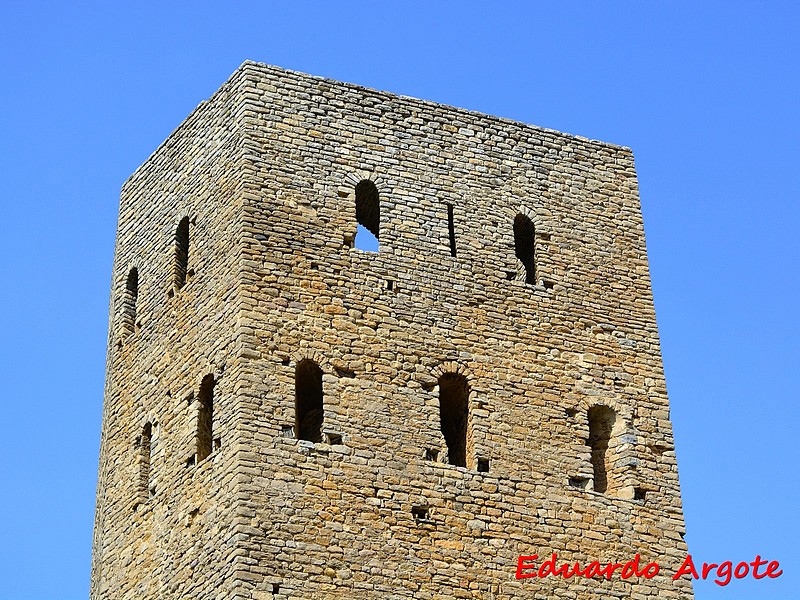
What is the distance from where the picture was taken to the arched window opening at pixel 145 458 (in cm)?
2367

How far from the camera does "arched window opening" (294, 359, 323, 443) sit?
22.5 metres

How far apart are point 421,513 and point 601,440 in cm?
315

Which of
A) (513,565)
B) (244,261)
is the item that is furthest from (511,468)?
(244,261)

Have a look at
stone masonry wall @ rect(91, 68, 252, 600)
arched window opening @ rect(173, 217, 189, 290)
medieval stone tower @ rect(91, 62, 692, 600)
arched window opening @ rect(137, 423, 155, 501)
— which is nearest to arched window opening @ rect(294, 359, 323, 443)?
medieval stone tower @ rect(91, 62, 692, 600)

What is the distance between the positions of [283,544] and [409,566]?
60.9 inches

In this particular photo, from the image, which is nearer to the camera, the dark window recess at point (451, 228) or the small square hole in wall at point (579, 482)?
the small square hole in wall at point (579, 482)

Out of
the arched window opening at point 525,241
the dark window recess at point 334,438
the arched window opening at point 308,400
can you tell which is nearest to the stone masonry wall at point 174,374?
the arched window opening at point 308,400

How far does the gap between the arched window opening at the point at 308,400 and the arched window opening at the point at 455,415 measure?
1.55m

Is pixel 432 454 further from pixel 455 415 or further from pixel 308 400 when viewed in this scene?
pixel 308 400

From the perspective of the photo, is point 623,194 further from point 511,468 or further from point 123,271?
point 123,271

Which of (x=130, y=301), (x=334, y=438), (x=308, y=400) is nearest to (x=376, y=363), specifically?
(x=308, y=400)

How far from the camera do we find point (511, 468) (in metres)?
22.8

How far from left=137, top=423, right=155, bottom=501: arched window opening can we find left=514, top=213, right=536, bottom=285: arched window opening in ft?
17.7

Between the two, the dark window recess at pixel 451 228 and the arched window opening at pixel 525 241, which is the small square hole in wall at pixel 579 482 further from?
the dark window recess at pixel 451 228
